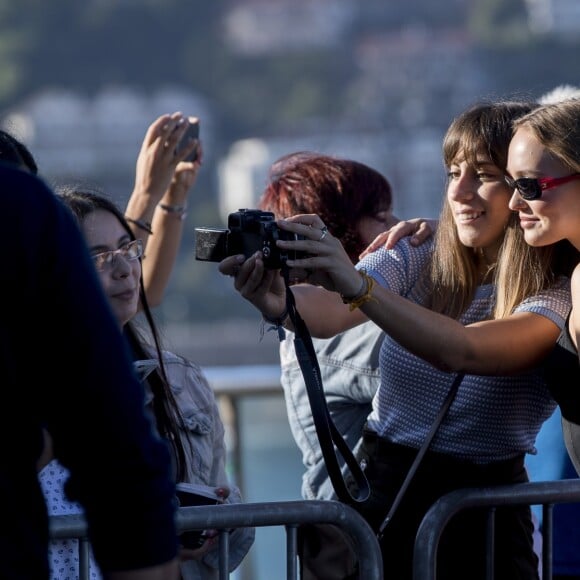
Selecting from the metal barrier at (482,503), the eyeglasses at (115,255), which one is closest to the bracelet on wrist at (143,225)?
the eyeglasses at (115,255)

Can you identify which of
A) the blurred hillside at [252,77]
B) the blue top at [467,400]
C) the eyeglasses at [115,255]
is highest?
the eyeglasses at [115,255]

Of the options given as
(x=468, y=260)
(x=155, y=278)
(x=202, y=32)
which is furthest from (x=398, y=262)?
(x=202, y=32)

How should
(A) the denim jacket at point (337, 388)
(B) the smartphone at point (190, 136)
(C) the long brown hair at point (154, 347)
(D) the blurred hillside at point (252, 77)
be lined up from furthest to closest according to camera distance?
1. (D) the blurred hillside at point (252, 77)
2. (B) the smartphone at point (190, 136)
3. (A) the denim jacket at point (337, 388)
4. (C) the long brown hair at point (154, 347)

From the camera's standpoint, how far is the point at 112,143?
181 feet

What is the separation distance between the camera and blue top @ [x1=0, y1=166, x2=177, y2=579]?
0.98 m

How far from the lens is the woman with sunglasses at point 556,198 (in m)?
1.77

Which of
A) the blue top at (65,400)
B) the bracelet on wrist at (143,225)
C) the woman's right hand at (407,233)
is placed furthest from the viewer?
the bracelet on wrist at (143,225)

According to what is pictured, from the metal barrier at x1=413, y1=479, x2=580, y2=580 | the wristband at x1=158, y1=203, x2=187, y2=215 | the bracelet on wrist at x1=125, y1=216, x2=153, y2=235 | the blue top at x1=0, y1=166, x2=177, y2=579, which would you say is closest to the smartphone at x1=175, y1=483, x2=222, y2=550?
the metal barrier at x1=413, y1=479, x2=580, y2=580

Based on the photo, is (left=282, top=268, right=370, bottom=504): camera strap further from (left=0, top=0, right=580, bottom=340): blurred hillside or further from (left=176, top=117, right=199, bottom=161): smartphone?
(left=0, top=0, right=580, bottom=340): blurred hillside

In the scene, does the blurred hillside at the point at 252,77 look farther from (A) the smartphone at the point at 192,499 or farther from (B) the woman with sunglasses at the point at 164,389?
(A) the smartphone at the point at 192,499

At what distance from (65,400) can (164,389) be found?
93cm

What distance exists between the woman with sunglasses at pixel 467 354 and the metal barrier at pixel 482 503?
0.17 ft

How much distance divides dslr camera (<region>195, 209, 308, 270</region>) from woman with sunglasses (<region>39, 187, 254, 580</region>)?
0.59 feet

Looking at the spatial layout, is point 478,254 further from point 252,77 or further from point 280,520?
point 252,77
